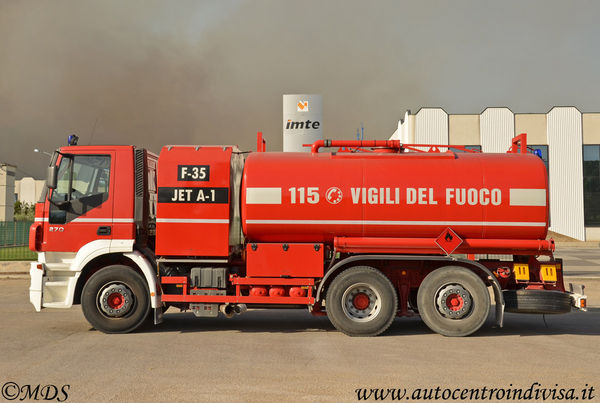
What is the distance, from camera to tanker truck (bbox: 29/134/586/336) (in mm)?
8570

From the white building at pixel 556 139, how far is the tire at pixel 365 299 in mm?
41264

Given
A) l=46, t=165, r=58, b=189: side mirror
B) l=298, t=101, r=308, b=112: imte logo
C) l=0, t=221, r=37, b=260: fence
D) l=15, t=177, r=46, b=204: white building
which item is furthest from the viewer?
l=15, t=177, r=46, b=204: white building

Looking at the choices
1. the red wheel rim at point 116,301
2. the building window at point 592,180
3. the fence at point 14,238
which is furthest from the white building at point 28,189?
the red wheel rim at point 116,301

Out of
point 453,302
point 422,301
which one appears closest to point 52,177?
point 422,301

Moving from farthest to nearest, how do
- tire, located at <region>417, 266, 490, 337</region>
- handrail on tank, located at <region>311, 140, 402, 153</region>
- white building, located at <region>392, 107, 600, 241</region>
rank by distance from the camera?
white building, located at <region>392, 107, 600, 241</region>
handrail on tank, located at <region>311, 140, 402, 153</region>
tire, located at <region>417, 266, 490, 337</region>

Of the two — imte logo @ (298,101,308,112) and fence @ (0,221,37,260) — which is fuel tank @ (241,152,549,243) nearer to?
imte logo @ (298,101,308,112)

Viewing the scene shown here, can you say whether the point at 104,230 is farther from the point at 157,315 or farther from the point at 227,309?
the point at 227,309

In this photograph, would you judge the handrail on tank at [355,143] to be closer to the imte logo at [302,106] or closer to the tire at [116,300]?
the tire at [116,300]

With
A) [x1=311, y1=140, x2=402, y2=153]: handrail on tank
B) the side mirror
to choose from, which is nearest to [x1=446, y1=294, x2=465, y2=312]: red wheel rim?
[x1=311, y1=140, x2=402, y2=153]: handrail on tank

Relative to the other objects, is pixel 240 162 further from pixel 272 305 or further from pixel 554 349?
pixel 554 349

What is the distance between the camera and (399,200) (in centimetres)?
859

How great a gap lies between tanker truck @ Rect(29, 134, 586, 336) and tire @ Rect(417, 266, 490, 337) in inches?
0.7

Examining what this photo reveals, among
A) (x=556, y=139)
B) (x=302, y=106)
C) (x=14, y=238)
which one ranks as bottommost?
(x=14, y=238)

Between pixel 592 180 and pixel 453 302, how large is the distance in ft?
157
